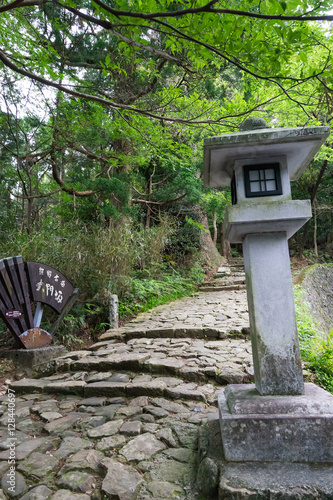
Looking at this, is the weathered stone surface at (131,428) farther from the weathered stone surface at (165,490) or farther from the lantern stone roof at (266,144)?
the lantern stone roof at (266,144)

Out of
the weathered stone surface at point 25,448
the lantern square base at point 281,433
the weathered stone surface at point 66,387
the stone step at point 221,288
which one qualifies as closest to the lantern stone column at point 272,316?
the lantern square base at point 281,433

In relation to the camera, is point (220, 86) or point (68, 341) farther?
point (220, 86)

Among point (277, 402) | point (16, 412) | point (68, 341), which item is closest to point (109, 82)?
point (68, 341)

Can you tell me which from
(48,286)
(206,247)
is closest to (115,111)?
(48,286)

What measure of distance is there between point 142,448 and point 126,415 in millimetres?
599

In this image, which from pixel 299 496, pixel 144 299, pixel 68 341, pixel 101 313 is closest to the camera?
pixel 299 496

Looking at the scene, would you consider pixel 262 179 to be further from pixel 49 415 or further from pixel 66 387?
pixel 66 387

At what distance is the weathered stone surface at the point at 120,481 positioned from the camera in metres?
1.84

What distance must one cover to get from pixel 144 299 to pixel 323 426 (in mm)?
6128

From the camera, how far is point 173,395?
10.5 feet

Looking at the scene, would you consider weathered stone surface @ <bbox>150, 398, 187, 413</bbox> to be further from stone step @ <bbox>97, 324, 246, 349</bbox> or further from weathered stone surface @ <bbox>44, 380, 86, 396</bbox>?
stone step @ <bbox>97, 324, 246, 349</bbox>

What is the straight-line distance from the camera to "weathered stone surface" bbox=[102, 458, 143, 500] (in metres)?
1.84

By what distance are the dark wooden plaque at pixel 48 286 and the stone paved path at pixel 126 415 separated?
0.97m

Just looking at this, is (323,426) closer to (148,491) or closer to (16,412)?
(148,491)
